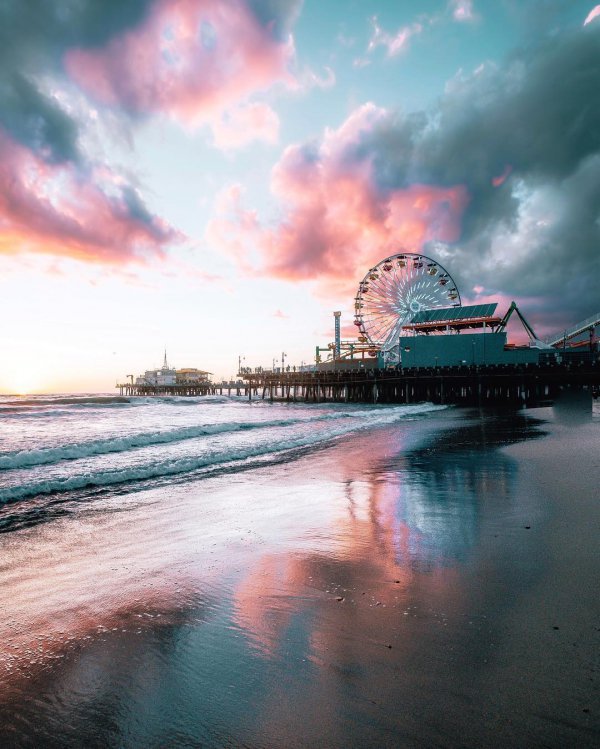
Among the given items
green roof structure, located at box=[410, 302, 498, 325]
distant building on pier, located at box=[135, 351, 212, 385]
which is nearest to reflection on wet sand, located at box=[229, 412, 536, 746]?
green roof structure, located at box=[410, 302, 498, 325]

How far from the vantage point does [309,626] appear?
300 cm

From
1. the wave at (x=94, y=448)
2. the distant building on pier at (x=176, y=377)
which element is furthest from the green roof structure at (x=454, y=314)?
the distant building on pier at (x=176, y=377)

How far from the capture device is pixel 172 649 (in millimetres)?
2795

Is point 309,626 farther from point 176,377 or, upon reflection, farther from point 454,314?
point 176,377

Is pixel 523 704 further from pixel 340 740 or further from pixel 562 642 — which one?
pixel 340 740

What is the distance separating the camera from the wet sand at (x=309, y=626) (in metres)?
2.03

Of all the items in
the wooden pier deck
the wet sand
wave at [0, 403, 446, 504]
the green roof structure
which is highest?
the green roof structure

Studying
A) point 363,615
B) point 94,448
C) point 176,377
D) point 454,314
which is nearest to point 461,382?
point 454,314

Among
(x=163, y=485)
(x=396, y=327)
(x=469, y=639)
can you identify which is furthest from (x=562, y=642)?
(x=396, y=327)

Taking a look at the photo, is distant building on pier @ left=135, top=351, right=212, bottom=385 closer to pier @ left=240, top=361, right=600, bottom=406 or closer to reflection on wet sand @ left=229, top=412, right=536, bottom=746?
pier @ left=240, top=361, right=600, bottom=406

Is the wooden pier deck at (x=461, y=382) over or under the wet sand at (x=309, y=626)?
over

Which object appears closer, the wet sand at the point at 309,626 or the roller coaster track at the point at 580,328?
the wet sand at the point at 309,626

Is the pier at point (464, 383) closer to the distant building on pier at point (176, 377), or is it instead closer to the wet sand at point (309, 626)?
the wet sand at point (309, 626)

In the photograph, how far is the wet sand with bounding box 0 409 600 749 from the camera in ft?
6.65
